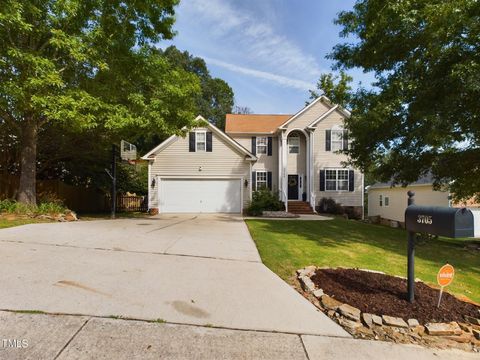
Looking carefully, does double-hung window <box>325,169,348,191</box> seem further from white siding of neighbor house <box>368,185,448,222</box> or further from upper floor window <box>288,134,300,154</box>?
white siding of neighbor house <box>368,185,448,222</box>

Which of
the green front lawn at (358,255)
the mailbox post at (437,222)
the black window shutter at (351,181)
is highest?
the black window shutter at (351,181)

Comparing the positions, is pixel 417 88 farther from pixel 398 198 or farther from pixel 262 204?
pixel 398 198

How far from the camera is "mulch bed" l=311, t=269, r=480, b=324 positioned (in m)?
3.78

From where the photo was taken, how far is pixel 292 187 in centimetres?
2172

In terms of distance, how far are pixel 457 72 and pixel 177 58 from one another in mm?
39877

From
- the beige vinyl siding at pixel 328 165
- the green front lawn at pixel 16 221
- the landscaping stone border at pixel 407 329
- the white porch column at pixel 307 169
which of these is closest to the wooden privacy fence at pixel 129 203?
the white porch column at pixel 307 169

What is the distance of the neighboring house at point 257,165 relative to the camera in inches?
721

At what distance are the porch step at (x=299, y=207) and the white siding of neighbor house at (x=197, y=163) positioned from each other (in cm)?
364

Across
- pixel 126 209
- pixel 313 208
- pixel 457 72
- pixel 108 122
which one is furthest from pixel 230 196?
pixel 457 72

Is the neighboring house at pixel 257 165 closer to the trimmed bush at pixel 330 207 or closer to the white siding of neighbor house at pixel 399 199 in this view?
the trimmed bush at pixel 330 207

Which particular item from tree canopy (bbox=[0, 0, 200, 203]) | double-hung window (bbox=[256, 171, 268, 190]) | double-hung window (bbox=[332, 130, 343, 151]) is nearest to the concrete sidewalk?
tree canopy (bbox=[0, 0, 200, 203])

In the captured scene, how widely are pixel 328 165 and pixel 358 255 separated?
1422cm

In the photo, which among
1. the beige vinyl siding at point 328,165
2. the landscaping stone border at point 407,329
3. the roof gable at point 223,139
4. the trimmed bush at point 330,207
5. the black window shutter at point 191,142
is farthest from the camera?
the beige vinyl siding at point 328,165

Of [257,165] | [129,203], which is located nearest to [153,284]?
[257,165]
